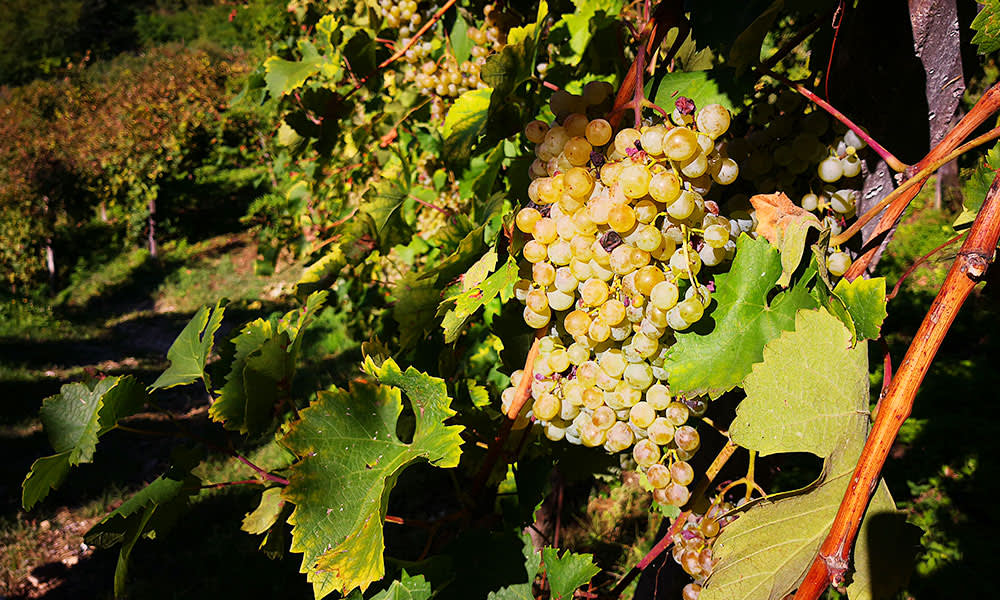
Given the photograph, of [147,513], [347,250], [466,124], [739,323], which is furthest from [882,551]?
[347,250]

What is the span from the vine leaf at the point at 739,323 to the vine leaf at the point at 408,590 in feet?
1.72

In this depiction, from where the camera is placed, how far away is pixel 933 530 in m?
2.56

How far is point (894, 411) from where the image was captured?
62 cm

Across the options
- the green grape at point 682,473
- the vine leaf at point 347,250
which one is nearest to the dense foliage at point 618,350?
the green grape at point 682,473

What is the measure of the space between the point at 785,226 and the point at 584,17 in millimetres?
889

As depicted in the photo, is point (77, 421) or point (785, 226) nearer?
point (785, 226)

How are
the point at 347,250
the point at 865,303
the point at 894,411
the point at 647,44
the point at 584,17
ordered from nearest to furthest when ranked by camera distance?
the point at 894,411
the point at 865,303
the point at 647,44
the point at 584,17
the point at 347,250

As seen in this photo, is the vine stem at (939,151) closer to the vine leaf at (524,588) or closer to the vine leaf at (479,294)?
the vine leaf at (479,294)

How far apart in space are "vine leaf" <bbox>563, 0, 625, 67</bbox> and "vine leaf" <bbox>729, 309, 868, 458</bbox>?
35.3 inches

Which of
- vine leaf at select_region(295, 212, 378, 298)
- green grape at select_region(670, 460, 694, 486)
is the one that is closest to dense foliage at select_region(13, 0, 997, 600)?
green grape at select_region(670, 460, 694, 486)

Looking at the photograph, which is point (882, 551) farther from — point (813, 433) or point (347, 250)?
point (347, 250)

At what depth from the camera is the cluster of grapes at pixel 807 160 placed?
0.92 meters

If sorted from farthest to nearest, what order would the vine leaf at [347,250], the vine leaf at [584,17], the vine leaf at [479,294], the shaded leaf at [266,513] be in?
the vine leaf at [347,250] → the vine leaf at [584,17] → the shaded leaf at [266,513] → the vine leaf at [479,294]

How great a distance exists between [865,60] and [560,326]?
625 mm
